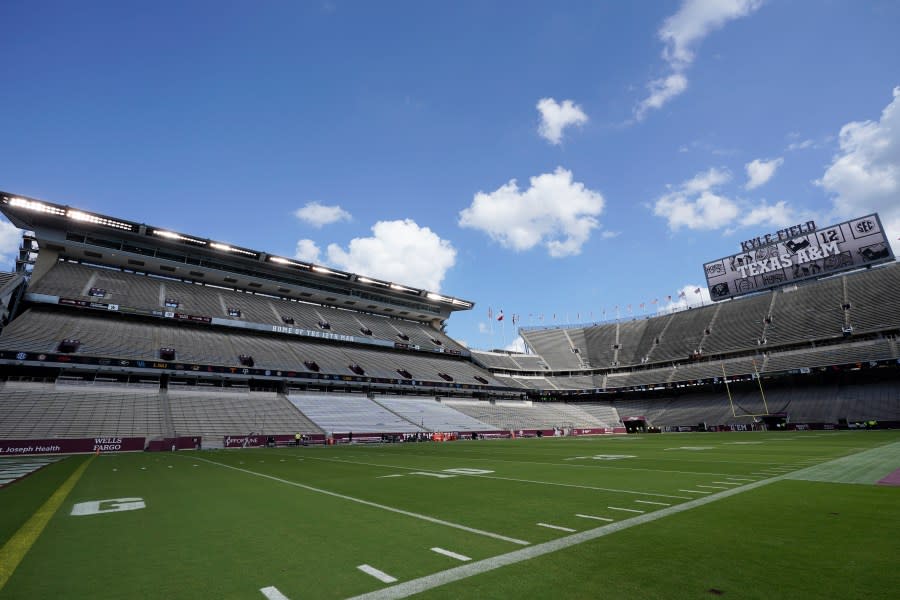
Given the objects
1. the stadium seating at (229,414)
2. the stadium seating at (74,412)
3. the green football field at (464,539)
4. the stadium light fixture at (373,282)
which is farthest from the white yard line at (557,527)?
the stadium light fixture at (373,282)

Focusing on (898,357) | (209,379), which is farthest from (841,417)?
(209,379)

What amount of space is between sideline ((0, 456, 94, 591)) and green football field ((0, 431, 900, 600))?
0.03 metres

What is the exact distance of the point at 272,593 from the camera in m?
4.10

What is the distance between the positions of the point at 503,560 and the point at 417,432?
40.8 meters

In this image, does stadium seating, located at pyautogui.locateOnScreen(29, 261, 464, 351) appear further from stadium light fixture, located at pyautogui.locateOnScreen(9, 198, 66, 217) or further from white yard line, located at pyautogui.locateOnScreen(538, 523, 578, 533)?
white yard line, located at pyautogui.locateOnScreen(538, 523, 578, 533)

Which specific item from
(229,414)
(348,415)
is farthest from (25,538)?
(348,415)

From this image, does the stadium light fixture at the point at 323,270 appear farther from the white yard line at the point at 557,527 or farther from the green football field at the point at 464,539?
the white yard line at the point at 557,527

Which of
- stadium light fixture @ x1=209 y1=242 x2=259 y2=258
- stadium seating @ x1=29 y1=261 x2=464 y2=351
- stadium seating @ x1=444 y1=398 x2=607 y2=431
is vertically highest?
stadium light fixture @ x1=209 y1=242 x2=259 y2=258

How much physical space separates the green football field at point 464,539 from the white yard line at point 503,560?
0.10ft

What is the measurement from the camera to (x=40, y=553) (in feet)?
18.5

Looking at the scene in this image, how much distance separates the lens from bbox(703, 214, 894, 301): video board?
53688 mm

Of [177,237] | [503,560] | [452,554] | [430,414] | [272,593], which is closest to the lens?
[272,593]

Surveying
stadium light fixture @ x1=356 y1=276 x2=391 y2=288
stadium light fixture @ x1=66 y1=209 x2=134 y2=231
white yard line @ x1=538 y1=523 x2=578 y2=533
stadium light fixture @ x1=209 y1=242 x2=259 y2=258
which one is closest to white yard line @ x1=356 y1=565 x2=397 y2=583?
white yard line @ x1=538 y1=523 x2=578 y2=533

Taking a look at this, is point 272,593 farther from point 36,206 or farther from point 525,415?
point 525,415
